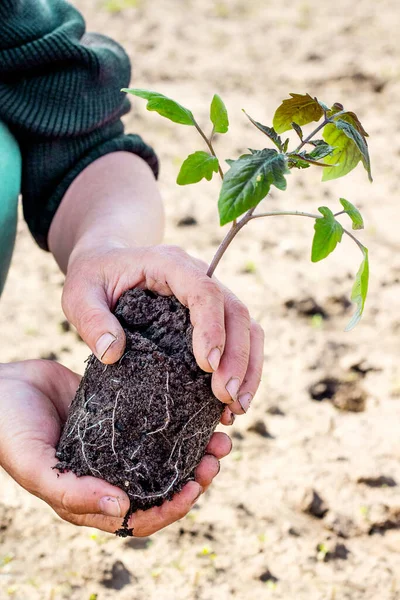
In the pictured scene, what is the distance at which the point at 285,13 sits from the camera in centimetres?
653

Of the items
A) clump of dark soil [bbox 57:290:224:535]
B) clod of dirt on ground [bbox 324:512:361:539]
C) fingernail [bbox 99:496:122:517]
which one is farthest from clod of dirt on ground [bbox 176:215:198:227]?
fingernail [bbox 99:496:122:517]

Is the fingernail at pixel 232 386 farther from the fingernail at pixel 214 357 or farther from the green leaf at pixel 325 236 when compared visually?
the green leaf at pixel 325 236

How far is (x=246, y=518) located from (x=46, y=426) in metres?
0.91

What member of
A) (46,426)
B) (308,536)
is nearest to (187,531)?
(308,536)

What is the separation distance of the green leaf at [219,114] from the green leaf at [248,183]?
0.18m

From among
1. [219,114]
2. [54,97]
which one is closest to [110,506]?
[219,114]

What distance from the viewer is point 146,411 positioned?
5.38 feet

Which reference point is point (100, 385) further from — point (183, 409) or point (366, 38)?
point (366, 38)

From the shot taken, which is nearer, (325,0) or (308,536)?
(308,536)

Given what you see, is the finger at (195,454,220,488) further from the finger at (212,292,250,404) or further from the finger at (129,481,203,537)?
the finger at (212,292,250,404)

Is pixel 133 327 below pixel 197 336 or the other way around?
below

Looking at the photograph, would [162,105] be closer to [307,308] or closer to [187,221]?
[307,308]

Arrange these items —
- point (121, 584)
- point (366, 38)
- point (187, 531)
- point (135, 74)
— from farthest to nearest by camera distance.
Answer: point (366, 38)
point (135, 74)
point (187, 531)
point (121, 584)

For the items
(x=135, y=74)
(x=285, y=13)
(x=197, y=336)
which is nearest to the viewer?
(x=197, y=336)
